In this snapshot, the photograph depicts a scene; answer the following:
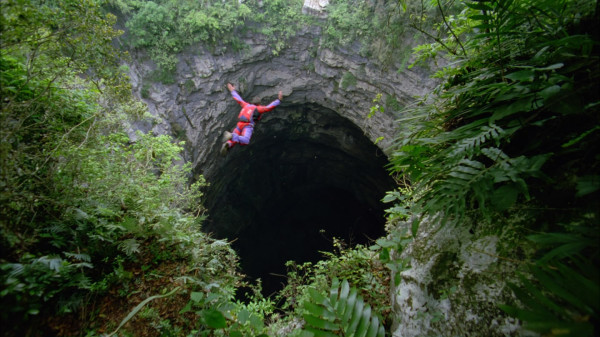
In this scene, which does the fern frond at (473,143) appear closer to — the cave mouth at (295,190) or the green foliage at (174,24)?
the green foliage at (174,24)

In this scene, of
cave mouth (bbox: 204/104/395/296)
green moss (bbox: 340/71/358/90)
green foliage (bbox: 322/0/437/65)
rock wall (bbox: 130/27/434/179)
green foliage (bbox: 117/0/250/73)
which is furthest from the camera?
cave mouth (bbox: 204/104/395/296)

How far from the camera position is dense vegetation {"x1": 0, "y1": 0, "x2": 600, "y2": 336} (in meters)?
1.23

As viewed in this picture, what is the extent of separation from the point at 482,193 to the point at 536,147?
456 millimetres

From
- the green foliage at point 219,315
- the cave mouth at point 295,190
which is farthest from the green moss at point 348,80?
the green foliage at point 219,315

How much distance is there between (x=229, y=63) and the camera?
29.8ft

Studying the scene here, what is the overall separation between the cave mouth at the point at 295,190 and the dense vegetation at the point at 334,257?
7.77 m

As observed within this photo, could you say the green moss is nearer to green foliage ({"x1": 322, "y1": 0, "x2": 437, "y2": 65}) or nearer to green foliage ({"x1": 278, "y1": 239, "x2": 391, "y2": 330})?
green foliage ({"x1": 322, "y1": 0, "x2": 437, "y2": 65})

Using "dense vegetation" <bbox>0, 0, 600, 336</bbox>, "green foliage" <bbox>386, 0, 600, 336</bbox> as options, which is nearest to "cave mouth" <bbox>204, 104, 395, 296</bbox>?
"dense vegetation" <bbox>0, 0, 600, 336</bbox>

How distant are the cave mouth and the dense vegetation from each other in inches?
306

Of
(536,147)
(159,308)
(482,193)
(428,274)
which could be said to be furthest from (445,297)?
(159,308)

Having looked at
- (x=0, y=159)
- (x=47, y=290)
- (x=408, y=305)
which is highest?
(x=0, y=159)

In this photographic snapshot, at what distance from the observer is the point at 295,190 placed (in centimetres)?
1511

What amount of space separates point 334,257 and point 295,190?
39.9 ft

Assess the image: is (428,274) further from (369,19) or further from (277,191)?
(277,191)
